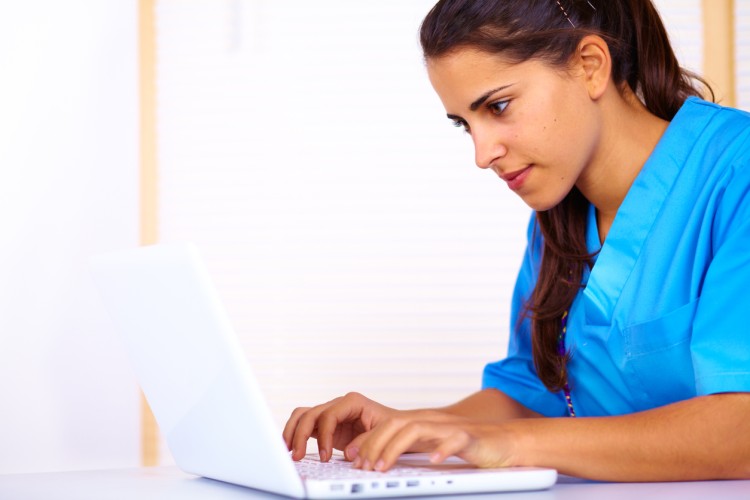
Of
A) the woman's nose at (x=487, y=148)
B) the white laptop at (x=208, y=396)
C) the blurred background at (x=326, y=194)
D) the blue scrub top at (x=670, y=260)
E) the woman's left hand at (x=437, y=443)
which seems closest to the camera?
the white laptop at (x=208, y=396)

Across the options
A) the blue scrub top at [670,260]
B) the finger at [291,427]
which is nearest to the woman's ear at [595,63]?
the blue scrub top at [670,260]

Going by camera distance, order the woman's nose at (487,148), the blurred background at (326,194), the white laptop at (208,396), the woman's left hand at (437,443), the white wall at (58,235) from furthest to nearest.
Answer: the blurred background at (326,194) → the white wall at (58,235) → the woman's nose at (487,148) → the woman's left hand at (437,443) → the white laptop at (208,396)

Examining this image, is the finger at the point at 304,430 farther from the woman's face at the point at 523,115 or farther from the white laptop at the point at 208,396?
the woman's face at the point at 523,115

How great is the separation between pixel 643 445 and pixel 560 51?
0.53 meters

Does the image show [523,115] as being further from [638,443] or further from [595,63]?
[638,443]

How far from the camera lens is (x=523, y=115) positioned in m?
1.23

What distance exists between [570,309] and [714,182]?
33 centimetres

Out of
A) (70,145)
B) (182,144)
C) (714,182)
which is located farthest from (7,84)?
(714,182)

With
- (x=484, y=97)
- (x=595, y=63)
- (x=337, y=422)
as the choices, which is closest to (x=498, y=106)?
(x=484, y=97)

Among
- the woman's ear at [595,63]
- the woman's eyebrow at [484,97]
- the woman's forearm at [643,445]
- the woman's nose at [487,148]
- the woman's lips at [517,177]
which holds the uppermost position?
the woman's ear at [595,63]

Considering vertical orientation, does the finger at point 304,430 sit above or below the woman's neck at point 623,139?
below

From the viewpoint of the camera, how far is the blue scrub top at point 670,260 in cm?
114

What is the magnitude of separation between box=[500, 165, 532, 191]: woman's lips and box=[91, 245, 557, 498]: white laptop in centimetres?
43

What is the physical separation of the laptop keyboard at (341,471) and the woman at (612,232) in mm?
36
